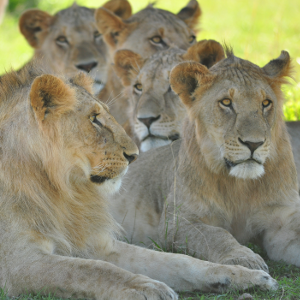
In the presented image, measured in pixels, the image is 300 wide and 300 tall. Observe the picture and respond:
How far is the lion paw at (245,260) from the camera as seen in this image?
3207mm

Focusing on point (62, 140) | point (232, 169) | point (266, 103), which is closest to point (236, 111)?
point (266, 103)

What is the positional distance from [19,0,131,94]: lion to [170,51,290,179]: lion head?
2.76 metres

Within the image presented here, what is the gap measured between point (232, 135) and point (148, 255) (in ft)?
2.98

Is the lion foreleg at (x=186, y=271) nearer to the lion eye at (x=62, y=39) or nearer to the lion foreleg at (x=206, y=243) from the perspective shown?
the lion foreleg at (x=206, y=243)

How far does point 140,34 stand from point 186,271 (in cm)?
376

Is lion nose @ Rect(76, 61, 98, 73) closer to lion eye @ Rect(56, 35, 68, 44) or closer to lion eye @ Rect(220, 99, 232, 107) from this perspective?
lion eye @ Rect(56, 35, 68, 44)

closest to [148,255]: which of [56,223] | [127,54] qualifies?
[56,223]

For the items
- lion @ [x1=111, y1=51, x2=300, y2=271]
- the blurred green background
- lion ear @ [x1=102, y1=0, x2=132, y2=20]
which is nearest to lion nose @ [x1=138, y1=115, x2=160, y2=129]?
lion @ [x1=111, y1=51, x2=300, y2=271]

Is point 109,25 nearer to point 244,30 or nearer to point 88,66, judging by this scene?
point 88,66

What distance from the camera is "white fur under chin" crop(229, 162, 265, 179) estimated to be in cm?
343

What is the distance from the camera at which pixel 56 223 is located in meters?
3.14

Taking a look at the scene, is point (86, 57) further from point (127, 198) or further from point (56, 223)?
point (56, 223)

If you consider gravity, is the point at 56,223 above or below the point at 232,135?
below

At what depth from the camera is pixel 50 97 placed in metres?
2.98
